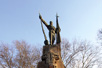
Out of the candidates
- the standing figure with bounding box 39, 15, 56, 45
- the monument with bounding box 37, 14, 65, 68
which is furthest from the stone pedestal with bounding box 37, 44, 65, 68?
the standing figure with bounding box 39, 15, 56, 45

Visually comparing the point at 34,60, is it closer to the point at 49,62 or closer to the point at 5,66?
the point at 5,66

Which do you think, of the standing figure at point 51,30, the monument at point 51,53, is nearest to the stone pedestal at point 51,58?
the monument at point 51,53

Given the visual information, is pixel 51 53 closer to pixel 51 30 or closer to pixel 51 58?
pixel 51 58

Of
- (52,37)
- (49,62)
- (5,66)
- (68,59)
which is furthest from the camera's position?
(68,59)

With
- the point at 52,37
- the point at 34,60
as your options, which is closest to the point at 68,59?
the point at 34,60

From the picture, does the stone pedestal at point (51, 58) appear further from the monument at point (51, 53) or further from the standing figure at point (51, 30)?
the standing figure at point (51, 30)

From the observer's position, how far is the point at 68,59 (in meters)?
16.2

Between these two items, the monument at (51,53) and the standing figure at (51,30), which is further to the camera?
the standing figure at (51,30)

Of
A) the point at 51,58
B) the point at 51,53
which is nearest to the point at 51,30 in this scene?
the point at 51,53

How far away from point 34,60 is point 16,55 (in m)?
2.36

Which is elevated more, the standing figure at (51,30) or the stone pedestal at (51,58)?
the standing figure at (51,30)

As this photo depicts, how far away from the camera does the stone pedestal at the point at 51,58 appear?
237 inches

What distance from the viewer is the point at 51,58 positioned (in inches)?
242

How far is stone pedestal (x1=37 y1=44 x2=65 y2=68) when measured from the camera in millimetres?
6019
